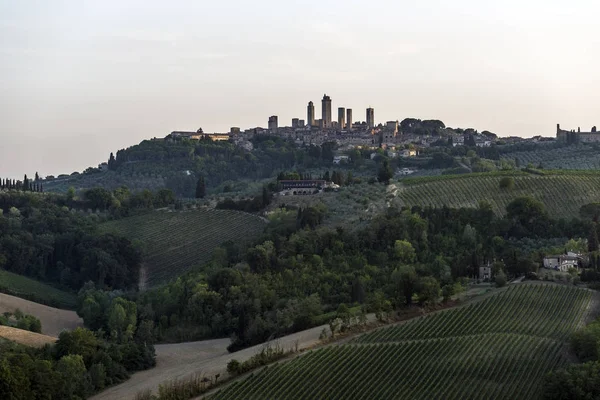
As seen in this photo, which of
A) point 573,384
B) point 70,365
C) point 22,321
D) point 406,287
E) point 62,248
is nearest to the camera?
point 573,384

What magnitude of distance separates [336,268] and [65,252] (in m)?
23.9

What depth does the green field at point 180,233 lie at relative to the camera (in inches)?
2717

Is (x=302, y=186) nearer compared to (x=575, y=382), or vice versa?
(x=575, y=382)

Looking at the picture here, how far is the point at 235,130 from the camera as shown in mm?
148375

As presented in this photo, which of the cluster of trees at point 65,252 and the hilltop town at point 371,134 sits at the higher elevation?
the hilltop town at point 371,134

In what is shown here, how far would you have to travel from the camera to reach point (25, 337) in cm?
4875

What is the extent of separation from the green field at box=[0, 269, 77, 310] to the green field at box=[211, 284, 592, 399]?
25667mm

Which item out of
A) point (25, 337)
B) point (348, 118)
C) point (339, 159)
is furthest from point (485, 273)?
point (348, 118)

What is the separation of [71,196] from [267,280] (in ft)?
123

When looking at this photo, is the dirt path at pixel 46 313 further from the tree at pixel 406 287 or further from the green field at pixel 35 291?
the tree at pixel 406 287

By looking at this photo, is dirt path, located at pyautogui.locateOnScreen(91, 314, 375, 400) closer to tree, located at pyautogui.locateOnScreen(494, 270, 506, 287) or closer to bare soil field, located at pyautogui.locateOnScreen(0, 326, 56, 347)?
bare soil field, located at pyautogui.locateOnScreen(0, 326, 56, 347)

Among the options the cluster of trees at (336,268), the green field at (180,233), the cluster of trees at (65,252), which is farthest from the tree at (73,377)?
the cluster of trees at (65,252)

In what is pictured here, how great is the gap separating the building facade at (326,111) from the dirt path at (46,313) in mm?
86145

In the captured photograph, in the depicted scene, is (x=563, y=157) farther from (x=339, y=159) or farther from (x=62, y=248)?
(x=62, y=248)
